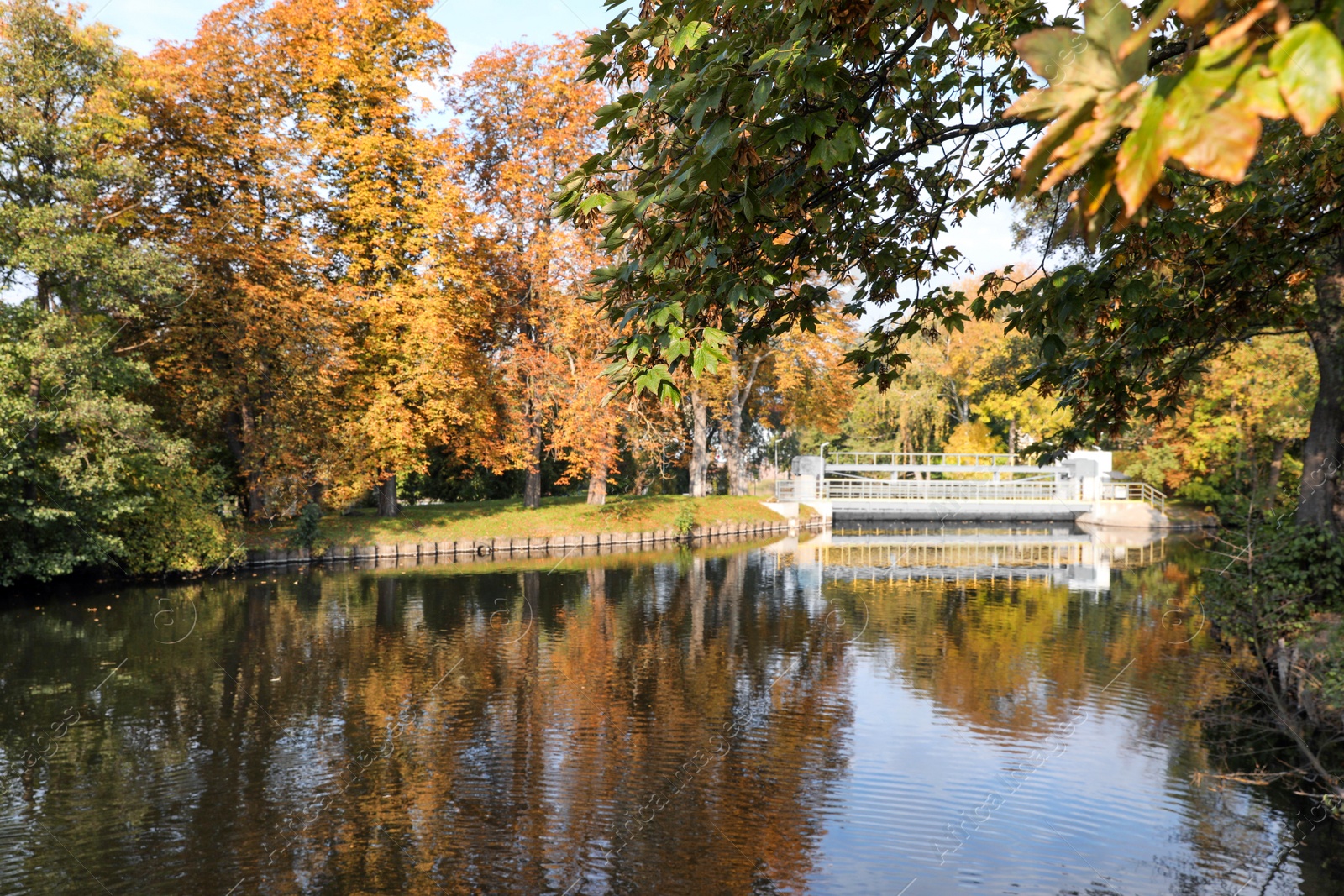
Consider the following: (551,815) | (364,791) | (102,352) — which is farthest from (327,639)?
(102,352)

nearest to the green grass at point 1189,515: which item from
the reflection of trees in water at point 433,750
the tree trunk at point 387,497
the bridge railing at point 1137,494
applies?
the bridge railing at point 1137,494

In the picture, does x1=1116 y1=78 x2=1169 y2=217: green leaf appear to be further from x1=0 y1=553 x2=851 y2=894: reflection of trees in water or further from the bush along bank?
the bush along bank

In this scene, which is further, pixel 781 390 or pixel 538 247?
pixel 781 390

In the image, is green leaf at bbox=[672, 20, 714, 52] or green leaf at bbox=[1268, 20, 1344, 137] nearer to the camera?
green leaf at bbox=[1268, 20, 1344, 137]

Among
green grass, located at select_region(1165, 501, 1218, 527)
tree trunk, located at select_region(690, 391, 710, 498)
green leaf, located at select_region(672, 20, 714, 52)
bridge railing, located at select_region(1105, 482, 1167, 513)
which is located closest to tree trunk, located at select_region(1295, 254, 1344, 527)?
green leaf, located at select_region(672, 20, 714, 52)

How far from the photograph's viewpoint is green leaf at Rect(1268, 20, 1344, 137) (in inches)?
44.0

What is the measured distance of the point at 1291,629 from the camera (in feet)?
31.6

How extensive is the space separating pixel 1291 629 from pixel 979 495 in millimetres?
30388

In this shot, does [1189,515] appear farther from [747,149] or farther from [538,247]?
[747,149]

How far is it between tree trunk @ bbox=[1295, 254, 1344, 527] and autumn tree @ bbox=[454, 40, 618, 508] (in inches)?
747

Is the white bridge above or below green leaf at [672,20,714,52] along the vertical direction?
below

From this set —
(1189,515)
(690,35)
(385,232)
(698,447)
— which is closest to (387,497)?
(385,232)

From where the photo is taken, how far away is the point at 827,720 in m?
9.55

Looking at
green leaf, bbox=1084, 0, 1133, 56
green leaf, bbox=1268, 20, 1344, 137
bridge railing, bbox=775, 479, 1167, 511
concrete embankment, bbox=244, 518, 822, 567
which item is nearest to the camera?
green leaf, bbox=1268, 20, 1344, 137
